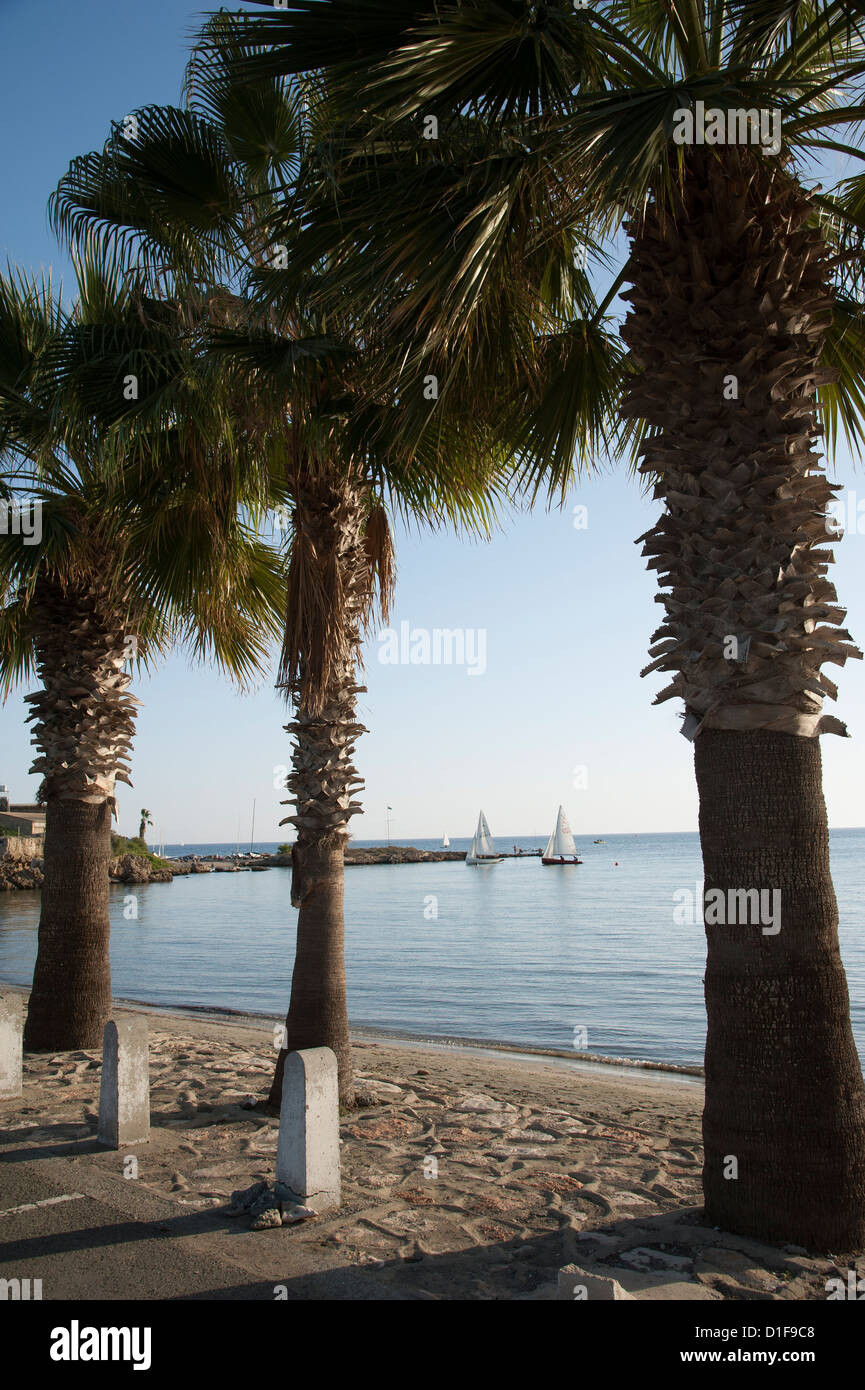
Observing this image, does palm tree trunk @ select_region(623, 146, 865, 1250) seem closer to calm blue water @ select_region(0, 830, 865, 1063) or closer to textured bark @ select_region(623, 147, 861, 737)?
textured bark @ select_region(623, 147, 861, 737)

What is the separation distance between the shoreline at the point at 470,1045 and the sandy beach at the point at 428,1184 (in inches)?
147

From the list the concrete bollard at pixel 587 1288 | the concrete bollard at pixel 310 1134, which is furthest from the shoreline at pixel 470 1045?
the concrete bollard at pixel 587 1288

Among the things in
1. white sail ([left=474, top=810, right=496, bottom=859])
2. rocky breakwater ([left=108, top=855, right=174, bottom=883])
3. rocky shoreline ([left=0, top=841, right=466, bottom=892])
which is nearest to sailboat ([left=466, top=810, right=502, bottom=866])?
white sail ([left=474, top=810, right=496, bottom=859])

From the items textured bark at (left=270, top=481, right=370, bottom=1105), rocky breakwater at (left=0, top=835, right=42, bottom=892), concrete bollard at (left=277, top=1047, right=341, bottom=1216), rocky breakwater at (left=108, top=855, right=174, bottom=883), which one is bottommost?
rocky breakwater at (left=108, top=855, right=174, bottom=883)

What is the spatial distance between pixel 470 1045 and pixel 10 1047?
982cm

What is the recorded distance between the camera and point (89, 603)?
10602 mm

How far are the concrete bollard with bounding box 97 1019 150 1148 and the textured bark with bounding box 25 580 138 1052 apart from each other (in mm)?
3458

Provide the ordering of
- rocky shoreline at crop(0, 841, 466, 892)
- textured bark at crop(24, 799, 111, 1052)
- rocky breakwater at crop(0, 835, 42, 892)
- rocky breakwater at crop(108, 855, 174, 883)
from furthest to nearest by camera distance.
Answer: rocky breakwater at crop(108, 855, 174, 883) → rocky shoreline at crop(0, 841, 466, 892) → rocky breakwater at crop(0, 835, 42, 892) → textured bark at crop(24, 799, 111, 1052)

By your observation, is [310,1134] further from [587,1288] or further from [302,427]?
[302,427]

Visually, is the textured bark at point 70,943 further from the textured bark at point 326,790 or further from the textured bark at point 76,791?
the textured bark at point 326,790

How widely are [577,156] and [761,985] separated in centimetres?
409

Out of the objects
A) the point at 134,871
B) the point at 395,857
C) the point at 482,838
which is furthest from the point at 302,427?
the point at 395,857

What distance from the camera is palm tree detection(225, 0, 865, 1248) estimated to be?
4.60m

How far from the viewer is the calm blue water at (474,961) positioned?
1919 cm
